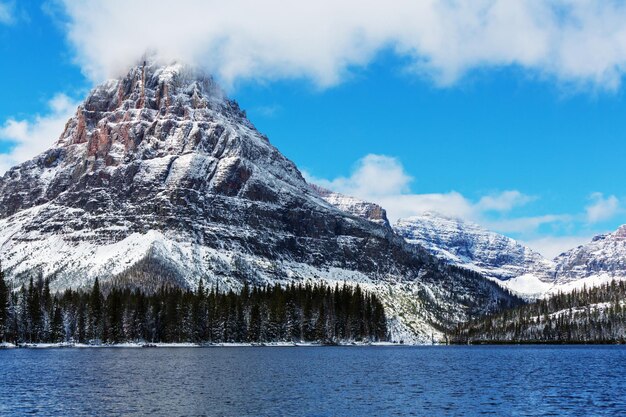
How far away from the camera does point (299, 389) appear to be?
94.9m

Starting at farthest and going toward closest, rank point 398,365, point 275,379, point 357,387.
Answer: point 398,365 < point 275,379 < point 357,387

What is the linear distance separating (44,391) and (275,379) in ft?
116

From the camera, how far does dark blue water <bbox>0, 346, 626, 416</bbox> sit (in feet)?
247

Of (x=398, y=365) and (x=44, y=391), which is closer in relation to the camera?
(x=44, y=391)

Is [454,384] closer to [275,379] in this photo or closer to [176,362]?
[275,379]

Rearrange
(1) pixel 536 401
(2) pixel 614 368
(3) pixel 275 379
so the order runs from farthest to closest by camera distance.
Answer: (2) pixel 614 368 → (3) pixel 275 379 → (1) pixel 536 401

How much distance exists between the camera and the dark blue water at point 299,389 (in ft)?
247

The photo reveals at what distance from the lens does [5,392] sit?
285 feet

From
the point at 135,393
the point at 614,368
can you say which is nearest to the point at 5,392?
the point at 135,393

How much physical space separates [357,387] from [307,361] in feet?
194

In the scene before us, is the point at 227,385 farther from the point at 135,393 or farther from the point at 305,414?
the point at 305,414

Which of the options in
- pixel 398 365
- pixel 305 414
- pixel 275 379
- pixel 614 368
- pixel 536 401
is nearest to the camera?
pixel 305 414

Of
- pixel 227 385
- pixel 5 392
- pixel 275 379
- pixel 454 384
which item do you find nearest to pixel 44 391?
pixel 5 392

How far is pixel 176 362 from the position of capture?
488ft
